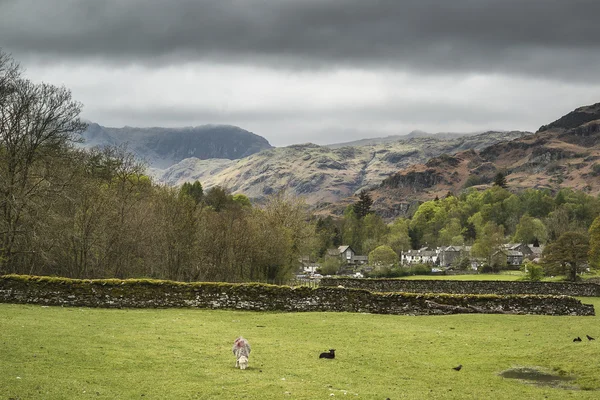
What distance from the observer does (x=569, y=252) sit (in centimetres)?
8344

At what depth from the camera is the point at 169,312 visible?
1378 inches

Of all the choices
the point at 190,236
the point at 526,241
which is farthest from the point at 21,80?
the point at 526,241

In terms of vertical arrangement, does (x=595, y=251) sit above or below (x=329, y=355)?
above

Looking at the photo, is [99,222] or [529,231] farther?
[529,231]

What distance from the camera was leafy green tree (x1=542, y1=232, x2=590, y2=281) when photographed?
83.0 meters

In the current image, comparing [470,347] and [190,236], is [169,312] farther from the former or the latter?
[190,236]

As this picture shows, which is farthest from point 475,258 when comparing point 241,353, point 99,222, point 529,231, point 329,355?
point 241,353

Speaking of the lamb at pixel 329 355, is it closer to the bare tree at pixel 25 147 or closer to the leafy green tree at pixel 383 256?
the bare tree at pixel 25 147

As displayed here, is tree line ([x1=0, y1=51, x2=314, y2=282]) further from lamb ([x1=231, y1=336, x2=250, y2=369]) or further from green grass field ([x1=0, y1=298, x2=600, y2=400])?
lamb ([x1=231, y1=336, x2=250, y2=369])

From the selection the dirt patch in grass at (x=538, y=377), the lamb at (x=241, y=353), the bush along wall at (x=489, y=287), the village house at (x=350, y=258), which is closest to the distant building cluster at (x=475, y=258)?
the village house at (x=350, y=258)

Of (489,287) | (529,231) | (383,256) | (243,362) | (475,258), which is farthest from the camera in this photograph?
(529,231)

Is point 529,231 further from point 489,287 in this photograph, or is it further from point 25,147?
point 25,147

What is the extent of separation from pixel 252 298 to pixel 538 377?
21.7 m

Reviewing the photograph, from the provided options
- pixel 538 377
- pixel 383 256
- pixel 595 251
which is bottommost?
pixel 383 256
